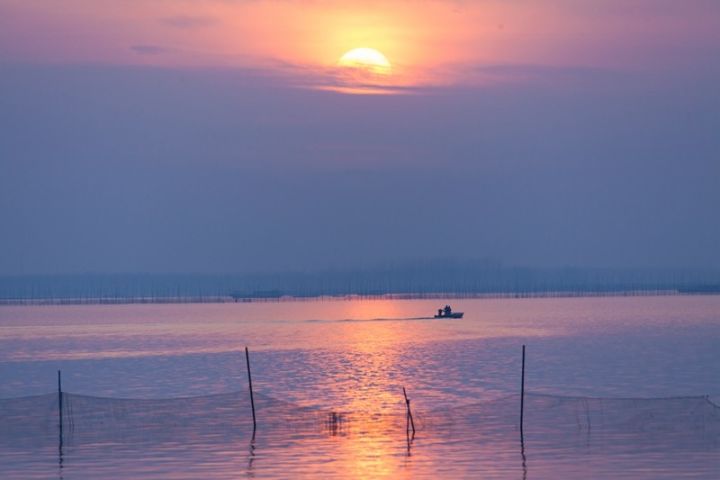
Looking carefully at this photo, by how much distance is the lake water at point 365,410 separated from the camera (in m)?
25.1

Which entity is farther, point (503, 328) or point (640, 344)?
point (503, 328)

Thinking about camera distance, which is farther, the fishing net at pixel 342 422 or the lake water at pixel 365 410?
the fishing net at pixel 342 422

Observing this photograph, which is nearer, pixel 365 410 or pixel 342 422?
pixel 342 422

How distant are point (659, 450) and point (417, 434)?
579cm

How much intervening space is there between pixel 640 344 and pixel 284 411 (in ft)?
192

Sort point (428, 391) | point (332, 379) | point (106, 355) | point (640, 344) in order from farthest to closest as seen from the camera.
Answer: point (640, 344), point (106, 355), point (332, 379), point (428, 391)

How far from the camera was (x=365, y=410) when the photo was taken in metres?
40.0

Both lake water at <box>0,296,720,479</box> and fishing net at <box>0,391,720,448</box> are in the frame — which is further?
fishing net at <box>0,391,720,448</box>

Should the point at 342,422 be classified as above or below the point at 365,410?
above

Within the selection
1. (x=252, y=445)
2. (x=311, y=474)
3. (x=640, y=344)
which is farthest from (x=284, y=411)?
(x=640, y=344)

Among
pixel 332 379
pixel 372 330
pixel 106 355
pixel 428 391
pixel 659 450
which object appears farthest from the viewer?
pixel 372 330

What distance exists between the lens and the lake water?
988 inches

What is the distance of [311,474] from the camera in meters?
23.6

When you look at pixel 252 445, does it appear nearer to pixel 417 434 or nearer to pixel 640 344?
pixel 417 434
